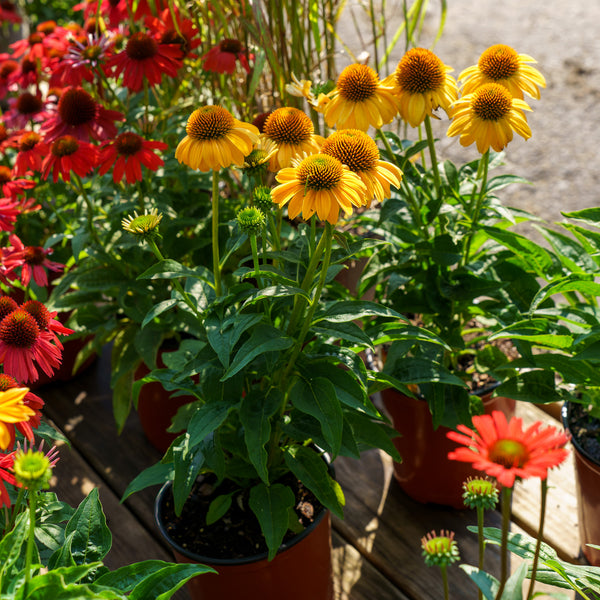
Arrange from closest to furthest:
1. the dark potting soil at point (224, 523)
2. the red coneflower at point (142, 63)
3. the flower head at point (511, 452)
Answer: the flower head at point (511, 452)
the dark potting soil at point (224, 523)
the red coneflower at point (142, 63)

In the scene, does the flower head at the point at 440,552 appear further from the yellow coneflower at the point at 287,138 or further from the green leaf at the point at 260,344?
the yellow coneflower at the point at 287,138

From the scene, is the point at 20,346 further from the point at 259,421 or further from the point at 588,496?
the point at 588,496

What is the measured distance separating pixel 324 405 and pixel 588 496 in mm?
499

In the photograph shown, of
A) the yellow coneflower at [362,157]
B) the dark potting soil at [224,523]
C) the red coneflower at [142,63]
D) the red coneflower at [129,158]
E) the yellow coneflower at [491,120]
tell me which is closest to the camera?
the yellow coneflower at [362,157]

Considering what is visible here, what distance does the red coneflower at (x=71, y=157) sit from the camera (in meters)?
1.20

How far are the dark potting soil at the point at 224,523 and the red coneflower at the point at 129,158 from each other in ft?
1.68

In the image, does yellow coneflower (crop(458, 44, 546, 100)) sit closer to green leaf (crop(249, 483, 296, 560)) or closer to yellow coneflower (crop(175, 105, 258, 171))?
yellow coneflower (crop(175, 105, 258, 171))

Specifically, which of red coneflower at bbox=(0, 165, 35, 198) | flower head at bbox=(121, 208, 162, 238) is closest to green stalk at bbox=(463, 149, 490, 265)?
flower head at bbox=(121, 208, 162, 238)

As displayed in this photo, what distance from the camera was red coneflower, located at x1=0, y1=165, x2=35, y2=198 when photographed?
131 centimetres

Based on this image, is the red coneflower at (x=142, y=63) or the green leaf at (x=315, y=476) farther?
the red coneflower at (x=142, y=63)

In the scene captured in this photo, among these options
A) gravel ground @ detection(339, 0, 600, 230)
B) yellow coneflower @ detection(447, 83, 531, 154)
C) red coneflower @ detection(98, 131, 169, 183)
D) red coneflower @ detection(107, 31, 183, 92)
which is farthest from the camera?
gravel ground @ detection(339, 0, 600, 230)

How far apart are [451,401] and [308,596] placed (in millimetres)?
379

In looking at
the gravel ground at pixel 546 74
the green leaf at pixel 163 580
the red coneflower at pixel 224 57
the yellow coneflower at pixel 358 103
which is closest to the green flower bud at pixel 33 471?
the green leaf at pixel 163 580

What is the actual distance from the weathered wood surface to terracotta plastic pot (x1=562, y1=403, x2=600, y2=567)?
78 mm
